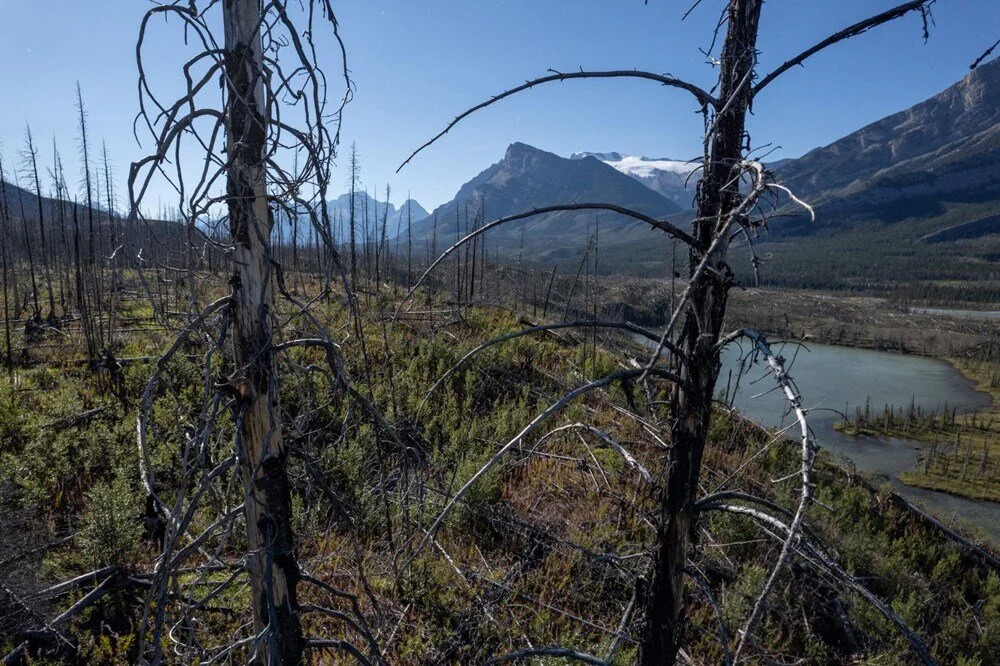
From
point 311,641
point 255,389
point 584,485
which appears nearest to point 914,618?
point 584,485

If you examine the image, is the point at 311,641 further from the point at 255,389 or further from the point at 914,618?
the point at 914,618

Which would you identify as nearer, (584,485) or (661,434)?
(661,434)

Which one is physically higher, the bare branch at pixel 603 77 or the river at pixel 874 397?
the bare branch at pixel 603 77

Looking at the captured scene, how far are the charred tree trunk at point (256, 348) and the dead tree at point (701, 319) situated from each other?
20.2 inches

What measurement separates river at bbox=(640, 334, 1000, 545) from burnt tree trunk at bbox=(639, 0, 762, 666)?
33.1ft

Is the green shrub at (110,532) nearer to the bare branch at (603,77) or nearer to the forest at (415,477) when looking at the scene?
the forest at (415,477)

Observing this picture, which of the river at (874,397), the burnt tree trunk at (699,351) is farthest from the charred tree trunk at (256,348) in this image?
the river at (874,397)

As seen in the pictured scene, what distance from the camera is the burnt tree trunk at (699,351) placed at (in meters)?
1.52

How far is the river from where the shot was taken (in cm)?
1991

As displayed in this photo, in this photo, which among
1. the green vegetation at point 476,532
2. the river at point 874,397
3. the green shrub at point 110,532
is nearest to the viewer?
the green vegetation at point 476,532

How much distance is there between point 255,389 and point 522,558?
13.6ft

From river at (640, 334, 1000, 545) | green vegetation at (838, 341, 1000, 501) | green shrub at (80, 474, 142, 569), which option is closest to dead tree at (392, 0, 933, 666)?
green shrub at (80, 474, 142, 569)

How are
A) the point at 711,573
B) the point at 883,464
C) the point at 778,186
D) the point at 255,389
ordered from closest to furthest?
the point at 778,186
the point at 255,389
the point at 711,573
the point at 883,464

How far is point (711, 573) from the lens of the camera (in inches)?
220
